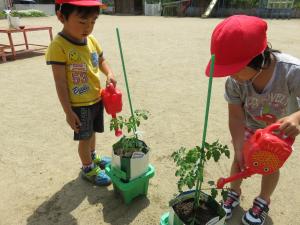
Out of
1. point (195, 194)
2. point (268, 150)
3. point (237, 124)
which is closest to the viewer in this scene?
point (268, 150)

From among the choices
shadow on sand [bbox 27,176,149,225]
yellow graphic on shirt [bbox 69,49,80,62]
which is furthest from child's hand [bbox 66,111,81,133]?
shadow on sand [bbox 27,176,149,225]

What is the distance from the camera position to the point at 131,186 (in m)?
1.95

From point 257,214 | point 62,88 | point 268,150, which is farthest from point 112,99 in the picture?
point 257,214

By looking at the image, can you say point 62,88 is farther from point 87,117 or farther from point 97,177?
point 97,177

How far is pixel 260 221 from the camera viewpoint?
1857mm

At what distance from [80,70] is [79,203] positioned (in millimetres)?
940

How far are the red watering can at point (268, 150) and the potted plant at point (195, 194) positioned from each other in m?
0.14

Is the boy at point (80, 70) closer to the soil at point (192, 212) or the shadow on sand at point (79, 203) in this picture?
the shadow on sand at point (79, 203)

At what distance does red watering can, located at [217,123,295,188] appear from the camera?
1251 millimetres

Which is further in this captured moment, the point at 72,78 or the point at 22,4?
the point at 22,4

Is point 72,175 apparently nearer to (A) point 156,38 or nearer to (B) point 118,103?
(B) point 118,103

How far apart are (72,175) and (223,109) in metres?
2.03

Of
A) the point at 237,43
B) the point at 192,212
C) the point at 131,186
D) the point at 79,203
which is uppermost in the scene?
the point at 237,43

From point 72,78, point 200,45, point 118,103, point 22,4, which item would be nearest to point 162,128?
point 118,103
